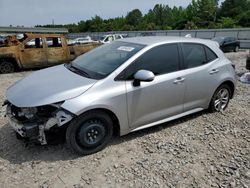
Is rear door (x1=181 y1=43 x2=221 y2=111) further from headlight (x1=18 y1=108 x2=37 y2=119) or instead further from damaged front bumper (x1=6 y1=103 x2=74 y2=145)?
headlight (x1=18 y1=108 x2=37 y2=119)

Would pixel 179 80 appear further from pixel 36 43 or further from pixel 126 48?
pixel 36 43

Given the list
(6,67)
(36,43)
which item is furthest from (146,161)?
(36,43)

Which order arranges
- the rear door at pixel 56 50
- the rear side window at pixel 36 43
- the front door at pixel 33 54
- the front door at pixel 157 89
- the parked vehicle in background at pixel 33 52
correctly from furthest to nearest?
1. the rear door at pixel 56 50
2. the rear side window at pixel 36 43
3. the front door at pixel 33 54
4. the parked vehicle in background at pixel 33 52
5. the front door at pixel 157 89

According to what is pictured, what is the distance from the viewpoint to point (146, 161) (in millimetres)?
3402

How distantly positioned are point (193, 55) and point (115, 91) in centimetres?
177

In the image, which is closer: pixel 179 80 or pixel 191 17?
pixel 179 80

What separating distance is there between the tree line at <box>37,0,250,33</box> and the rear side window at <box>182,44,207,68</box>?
152 feet

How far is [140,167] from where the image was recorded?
3275 mm

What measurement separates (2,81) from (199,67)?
646cm

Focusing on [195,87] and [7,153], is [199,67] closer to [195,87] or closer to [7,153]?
[195,87]

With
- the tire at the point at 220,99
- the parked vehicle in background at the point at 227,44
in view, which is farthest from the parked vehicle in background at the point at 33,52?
the parked vehicle in background at the point at 227,44

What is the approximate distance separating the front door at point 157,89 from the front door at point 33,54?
7.53 metres

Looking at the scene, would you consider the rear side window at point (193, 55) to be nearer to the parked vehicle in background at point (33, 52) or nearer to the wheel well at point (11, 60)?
the parked vehicle in background at point (33, 52)

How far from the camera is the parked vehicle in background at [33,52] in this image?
31.9 ft
